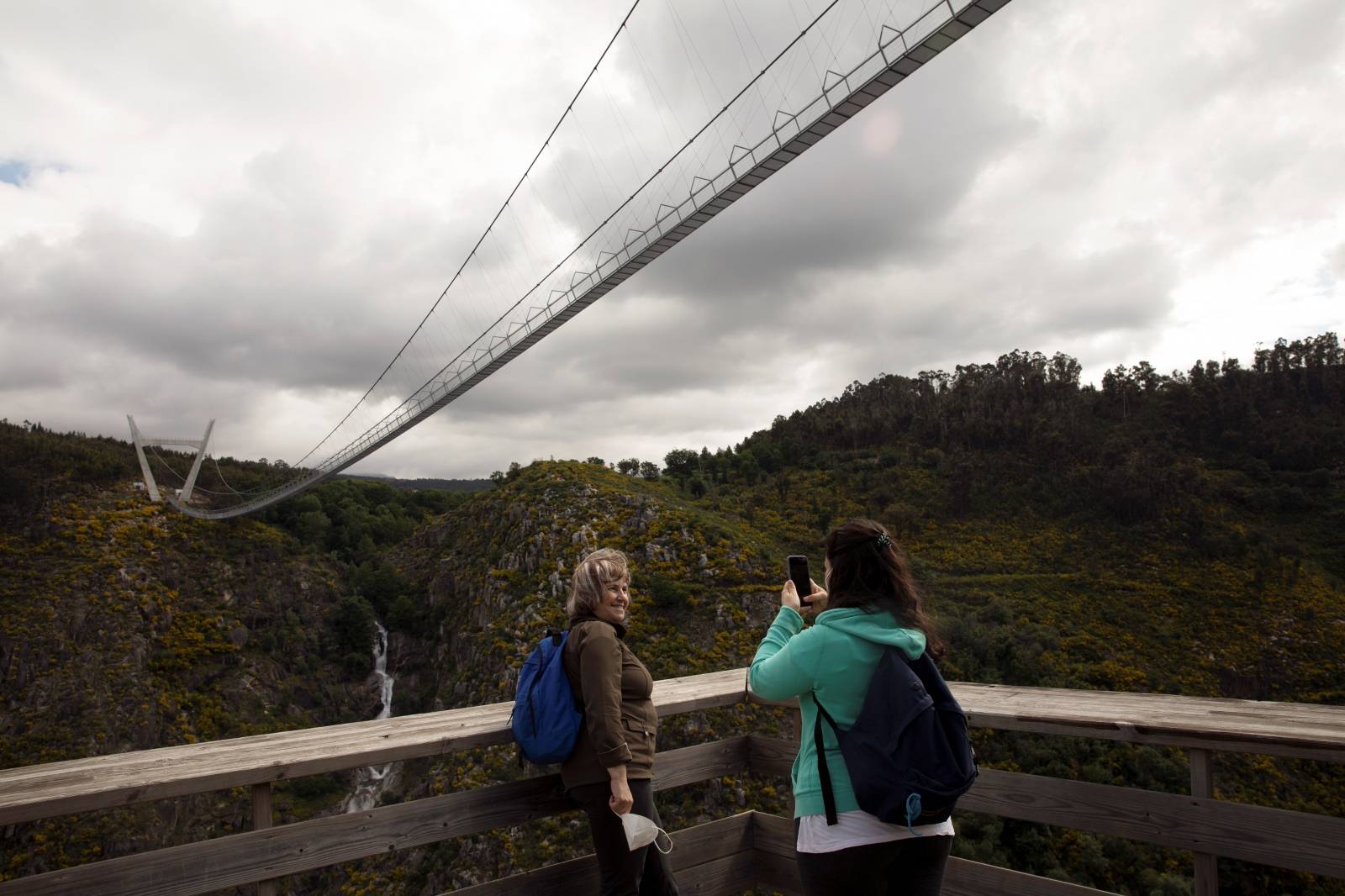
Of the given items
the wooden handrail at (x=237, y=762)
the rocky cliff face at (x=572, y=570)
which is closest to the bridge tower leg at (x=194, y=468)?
the rocky cliff face at (x=572, y=570)

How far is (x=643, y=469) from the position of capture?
33.7 metres

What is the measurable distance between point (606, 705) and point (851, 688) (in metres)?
0.69

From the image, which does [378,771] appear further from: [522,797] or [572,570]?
[522,797]

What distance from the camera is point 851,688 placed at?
169cm

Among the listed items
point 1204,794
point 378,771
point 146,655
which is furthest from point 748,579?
point 146,655

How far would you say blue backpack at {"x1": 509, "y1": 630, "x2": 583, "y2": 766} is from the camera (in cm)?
204

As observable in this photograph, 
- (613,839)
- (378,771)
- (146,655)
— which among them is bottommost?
(378,771)

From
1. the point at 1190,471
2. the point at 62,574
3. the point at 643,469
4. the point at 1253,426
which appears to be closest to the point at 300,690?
the point at 62,574

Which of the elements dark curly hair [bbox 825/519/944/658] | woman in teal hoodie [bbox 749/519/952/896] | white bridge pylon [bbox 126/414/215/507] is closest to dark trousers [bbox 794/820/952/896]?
woman in teal hoodie [bbox 749/519/952/896]

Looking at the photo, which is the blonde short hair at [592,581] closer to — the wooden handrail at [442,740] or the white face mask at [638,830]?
the wooden handrail at [442,740]

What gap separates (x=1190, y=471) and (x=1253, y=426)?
6547 millimetres

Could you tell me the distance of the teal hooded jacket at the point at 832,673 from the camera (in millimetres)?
1670

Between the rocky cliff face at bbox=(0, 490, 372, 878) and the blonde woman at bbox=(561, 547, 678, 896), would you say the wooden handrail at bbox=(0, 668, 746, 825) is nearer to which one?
the blonde woman at bbox=(561, 547, 678, 896)

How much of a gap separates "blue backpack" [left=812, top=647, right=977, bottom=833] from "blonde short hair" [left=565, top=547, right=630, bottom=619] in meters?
0.82
